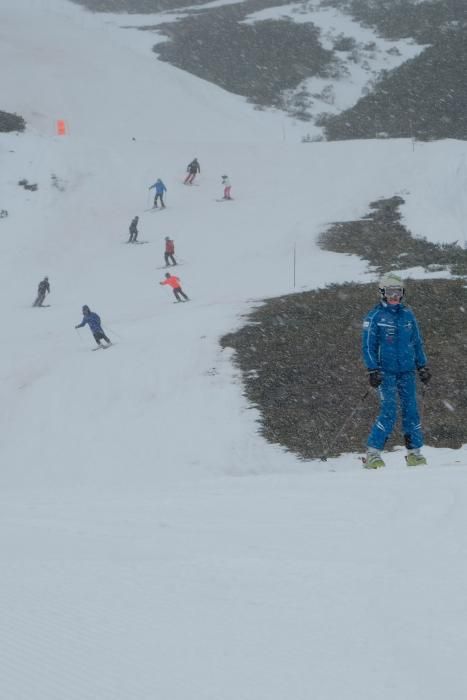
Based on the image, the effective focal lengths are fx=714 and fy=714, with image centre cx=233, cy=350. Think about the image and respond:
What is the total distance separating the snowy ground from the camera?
9.16ft

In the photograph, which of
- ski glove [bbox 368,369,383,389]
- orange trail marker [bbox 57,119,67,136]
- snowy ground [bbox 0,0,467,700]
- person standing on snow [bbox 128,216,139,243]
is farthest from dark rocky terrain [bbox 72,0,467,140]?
ski glove [bbox 368,369,383,389]

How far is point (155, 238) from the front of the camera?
1179 inches

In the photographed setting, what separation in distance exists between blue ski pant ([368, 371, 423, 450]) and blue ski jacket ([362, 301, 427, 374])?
12 cm

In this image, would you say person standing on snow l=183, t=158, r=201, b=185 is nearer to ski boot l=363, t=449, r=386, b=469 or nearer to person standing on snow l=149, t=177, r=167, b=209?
person standing on snow l=149, t=177, r=167, b=209

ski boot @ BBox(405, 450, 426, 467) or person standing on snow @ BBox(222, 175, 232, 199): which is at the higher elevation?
person standing on snow @ BBox(222, 175, 232, 199)

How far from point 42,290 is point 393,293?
17506 millimetres

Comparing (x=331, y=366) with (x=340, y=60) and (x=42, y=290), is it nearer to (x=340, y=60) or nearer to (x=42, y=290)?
(x=42, y=290)

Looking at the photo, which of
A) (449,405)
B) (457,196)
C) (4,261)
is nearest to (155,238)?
(4,261)

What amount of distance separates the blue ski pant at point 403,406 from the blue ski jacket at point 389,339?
121mm

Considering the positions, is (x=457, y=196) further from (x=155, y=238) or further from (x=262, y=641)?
(x=262, y=641)

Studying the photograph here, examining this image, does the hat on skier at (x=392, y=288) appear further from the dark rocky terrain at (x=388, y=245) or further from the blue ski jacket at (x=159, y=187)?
the blue ski jacket at (x=159, y=187)

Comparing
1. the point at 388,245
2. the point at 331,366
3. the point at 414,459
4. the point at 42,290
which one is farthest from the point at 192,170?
the point at 414,459

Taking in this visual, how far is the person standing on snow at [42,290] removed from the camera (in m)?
23.3

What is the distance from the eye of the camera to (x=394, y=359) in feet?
26.6
